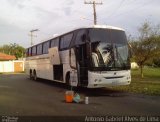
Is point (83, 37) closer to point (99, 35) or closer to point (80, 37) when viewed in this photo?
point (80, 37)

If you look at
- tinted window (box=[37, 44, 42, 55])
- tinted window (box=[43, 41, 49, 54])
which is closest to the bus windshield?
tinted window (box=[43, 41, 49, 54])

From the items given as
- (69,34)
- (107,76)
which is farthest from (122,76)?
(69,34)

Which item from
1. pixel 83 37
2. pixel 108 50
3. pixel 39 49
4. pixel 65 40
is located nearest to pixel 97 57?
pixel 108 50

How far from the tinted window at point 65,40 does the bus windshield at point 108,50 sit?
291cm

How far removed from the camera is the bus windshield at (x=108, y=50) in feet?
53.6

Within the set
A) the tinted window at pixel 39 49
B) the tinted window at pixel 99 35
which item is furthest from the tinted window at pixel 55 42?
the tinted window at pixel 99 35

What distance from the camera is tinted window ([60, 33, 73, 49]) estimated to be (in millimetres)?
19264

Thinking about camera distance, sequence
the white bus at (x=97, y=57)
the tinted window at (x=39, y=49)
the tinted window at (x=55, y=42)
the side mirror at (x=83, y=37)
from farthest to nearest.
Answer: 1. the tinted window at (x=39, y=49)
2. the tinted window at (x=55, y=42)
3. the side mirror at (x=83, y=37)
4. the white bus at (x=97, y=57)

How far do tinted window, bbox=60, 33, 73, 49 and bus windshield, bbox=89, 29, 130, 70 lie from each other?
2909mm

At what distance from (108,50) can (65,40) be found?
446cm

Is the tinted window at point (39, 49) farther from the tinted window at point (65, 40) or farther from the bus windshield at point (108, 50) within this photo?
the bus windshield at point (108, 50)

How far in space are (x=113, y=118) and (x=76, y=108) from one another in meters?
2.64

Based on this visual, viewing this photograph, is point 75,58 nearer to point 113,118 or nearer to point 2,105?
point 2,105

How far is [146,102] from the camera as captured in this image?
1370 centimetres
